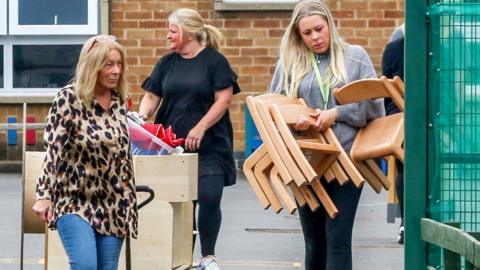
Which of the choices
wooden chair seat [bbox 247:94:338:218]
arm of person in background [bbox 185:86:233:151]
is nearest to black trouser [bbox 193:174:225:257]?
arm of person in background [bbox 185:86:233:151]

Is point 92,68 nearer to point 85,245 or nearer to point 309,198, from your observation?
point 85,245

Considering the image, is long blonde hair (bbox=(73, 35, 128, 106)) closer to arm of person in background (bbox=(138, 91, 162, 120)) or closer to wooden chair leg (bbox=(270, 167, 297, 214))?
wooden chair leg (bbox=(270, 167, 297, 214))

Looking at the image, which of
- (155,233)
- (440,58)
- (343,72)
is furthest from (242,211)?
(440,58)

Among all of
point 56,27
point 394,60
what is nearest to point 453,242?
point 394,60

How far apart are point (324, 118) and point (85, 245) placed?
1.31m

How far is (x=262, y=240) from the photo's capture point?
1270 cm

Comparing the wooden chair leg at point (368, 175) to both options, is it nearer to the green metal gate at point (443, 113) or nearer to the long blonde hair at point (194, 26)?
the green metal gate at point (443, 113)

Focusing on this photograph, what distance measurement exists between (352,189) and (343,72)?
1.91 feet

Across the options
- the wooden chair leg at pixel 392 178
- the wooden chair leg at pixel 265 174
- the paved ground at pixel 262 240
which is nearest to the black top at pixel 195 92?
the paved ground at pixel 262 240

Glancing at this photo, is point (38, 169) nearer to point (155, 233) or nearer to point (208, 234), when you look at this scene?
point (155, 233)

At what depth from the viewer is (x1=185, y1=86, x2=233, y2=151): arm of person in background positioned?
9.62 meters

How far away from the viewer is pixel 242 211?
15.2 m

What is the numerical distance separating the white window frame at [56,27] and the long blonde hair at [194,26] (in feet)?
33.2

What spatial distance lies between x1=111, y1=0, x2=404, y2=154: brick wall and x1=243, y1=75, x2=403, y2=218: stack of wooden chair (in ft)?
39.1
